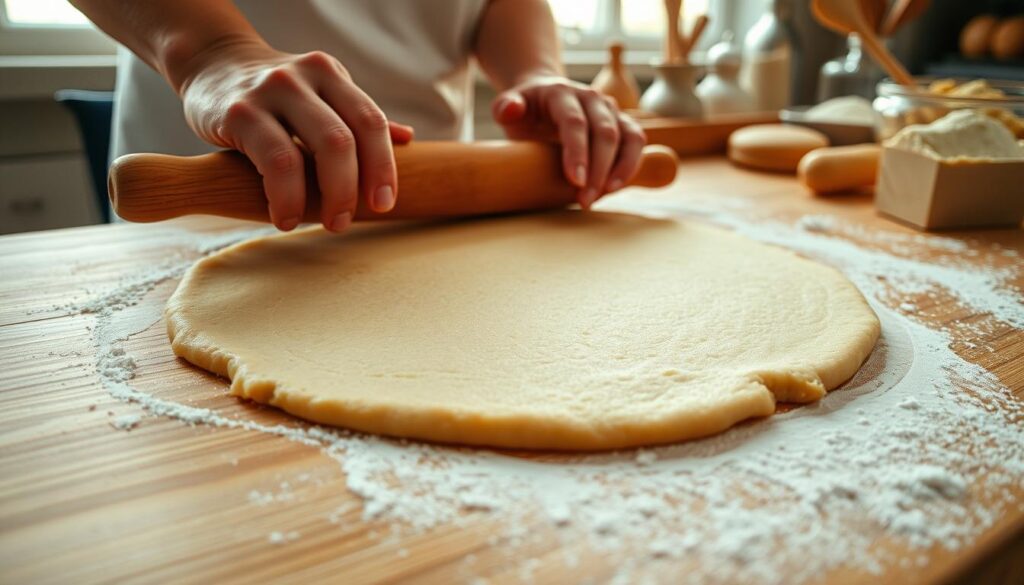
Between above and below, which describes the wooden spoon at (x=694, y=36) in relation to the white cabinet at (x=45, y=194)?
above

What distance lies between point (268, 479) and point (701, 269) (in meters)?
0.62

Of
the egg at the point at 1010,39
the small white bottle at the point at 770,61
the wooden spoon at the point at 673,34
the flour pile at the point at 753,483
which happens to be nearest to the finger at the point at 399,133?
the flour pile at the point at 753,483

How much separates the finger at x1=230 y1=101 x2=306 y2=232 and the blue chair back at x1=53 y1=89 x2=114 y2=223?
1.01 metres

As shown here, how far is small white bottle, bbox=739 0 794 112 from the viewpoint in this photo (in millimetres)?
2305

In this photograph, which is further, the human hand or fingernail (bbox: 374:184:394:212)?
the human hand

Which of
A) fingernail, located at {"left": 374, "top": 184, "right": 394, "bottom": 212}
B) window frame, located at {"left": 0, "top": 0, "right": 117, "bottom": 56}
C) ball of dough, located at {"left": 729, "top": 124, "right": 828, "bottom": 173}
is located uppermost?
window frame, located at {"left": 0, "top": 0, "right": 117, "bottom": 56}

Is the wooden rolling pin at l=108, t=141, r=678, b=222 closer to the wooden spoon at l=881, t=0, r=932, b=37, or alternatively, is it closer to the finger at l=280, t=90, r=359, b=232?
the finger at l=280, t=90, r=359, b=232

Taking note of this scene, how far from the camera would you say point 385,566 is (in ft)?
1.54

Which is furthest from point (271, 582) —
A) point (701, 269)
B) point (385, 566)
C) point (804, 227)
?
point (804, 227)

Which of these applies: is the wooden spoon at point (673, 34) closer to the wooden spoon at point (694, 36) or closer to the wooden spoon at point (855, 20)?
the wooden spoon at point (694, 36)

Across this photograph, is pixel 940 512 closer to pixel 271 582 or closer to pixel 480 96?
pixel 271 582

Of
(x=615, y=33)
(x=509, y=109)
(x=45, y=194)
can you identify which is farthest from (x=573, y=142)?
(x=615, y=33)

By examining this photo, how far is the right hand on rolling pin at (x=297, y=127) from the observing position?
2.78 ft

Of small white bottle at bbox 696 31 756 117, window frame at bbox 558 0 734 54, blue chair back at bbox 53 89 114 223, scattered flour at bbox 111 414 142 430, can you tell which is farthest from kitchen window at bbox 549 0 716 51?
scattered flour at bbox 111 414 142 430
